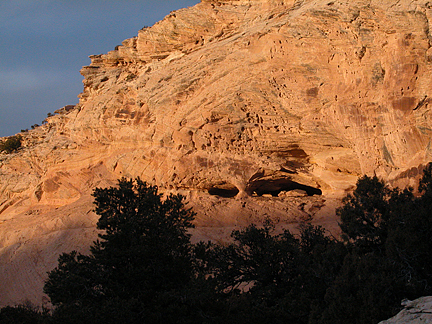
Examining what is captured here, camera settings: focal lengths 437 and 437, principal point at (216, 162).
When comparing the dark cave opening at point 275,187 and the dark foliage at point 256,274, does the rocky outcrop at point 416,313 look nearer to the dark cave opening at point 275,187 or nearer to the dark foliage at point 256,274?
the dark foliage at point 256,274

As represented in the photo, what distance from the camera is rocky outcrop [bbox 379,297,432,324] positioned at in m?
5.53

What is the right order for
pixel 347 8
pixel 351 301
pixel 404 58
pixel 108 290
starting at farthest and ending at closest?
pixel 347 8, pixel 404 58, pixel 108 290, pixel 351 301

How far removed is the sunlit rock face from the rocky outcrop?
8.41m

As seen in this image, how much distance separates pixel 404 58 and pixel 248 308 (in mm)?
9642

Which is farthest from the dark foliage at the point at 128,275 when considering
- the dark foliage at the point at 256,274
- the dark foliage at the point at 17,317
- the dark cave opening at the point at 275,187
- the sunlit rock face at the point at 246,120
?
the dark cave opening at the point at 275,187

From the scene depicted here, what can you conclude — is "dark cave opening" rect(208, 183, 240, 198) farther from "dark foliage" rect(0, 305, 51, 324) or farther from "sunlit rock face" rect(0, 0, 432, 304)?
"dark foliage" rect(0, 305, 51, 324)

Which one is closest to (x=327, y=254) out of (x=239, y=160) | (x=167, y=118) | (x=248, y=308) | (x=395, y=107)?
(x=248, y=308)

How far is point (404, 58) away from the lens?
45.8ft

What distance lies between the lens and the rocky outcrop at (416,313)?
553 centimetres

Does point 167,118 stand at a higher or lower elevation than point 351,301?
higher

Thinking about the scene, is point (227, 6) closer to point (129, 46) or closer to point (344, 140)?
point (129, 46)

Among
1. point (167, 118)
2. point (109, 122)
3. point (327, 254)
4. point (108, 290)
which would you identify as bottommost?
point (327, 254)

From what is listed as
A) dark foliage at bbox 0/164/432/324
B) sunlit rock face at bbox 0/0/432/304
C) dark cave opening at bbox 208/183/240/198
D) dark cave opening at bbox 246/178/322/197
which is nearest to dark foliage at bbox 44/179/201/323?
dark foliage at bbox 0/164/432/324

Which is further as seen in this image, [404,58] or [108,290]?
[404,58]
